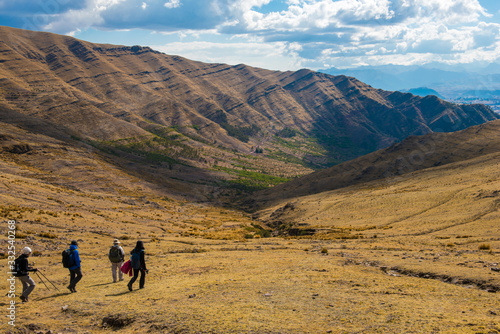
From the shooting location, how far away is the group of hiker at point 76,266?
16.2 m

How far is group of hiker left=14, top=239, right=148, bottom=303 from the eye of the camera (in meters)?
16.2

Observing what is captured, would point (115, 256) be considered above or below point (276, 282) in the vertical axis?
above

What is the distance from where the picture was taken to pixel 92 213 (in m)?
50.3

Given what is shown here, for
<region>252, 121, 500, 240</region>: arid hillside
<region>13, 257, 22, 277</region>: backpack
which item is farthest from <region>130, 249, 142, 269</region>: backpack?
<region>252, 121, 500, 240</region>: arid hillside

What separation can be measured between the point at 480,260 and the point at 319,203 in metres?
57.0

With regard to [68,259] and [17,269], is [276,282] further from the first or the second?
[17,269]

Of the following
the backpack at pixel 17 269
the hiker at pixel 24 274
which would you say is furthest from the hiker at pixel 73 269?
the backpack at pixel 17 269

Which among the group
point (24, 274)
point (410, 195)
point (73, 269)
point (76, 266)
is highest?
point (24, 274)

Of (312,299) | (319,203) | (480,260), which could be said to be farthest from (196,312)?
(319,203)

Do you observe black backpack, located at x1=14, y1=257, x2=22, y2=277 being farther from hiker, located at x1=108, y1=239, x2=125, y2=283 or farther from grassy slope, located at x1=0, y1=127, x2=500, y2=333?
hiker, located at x1=108, y1=239, x2=125, y2=283

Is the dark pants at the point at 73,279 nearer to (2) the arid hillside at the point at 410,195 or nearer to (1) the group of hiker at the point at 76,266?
(1) the group of hiker at the point at 76,266

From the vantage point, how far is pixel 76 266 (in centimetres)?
1806

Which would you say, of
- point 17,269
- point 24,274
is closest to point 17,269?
point 17,269

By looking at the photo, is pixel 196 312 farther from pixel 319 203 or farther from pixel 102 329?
pixel 319 203
